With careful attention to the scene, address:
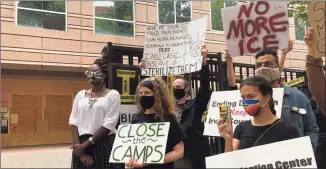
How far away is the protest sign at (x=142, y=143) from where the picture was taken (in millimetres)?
3217

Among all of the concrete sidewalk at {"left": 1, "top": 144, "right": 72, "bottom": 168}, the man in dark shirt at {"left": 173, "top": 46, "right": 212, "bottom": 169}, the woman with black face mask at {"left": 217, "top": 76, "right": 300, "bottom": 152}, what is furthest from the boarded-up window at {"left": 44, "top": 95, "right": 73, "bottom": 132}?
the woman with black face mask at {"left": 217, "top": 76, "right": 300, "bottom": 152}

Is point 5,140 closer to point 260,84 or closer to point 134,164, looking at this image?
point 134,164

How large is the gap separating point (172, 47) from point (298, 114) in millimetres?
2052

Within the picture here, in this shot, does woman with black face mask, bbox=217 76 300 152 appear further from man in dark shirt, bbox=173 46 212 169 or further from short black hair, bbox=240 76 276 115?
man in dark shirt, bbox=173 46 212 169

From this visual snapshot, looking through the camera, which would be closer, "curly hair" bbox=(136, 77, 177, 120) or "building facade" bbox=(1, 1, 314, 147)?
"curly hair" bbox=(136, 77, 177, 120)

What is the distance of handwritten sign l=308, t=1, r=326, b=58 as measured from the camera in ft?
9.30

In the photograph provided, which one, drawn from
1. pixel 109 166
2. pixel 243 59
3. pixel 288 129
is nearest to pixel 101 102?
pixel 109 166

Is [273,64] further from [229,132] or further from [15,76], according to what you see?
[15,76]

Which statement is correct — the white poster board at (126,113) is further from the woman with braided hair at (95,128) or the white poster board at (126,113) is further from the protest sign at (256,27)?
the protest sign at (256,27)

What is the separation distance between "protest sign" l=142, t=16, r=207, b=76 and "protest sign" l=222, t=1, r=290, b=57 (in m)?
0.65

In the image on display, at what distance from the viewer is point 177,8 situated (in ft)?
60.6

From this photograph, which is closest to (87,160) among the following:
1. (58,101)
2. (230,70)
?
(230,70)

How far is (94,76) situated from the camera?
4.33 m

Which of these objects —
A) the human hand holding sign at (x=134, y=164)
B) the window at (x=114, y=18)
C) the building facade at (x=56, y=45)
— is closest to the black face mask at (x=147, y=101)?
→ the human hand holding sign at (x=134, y=164)
